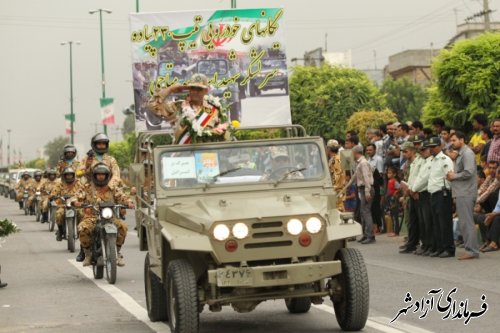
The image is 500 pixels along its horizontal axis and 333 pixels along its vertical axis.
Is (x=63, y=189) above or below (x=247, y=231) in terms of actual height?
→ above

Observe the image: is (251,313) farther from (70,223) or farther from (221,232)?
(70,223)

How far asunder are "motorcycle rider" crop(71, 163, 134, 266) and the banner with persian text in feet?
26.5

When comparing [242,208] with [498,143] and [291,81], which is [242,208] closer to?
[498,143]

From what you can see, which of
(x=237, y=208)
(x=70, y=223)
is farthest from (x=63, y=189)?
(x=237, y=208)

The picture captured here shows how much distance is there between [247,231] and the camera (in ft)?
32.4

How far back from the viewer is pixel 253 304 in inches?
397

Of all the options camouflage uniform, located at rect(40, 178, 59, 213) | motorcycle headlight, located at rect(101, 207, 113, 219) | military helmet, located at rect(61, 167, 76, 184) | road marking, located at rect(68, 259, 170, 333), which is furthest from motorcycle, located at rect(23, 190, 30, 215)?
motorcycle headlight, located at rect(101, 207, 113, 219)

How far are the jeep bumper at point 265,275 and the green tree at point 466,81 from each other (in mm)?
15280

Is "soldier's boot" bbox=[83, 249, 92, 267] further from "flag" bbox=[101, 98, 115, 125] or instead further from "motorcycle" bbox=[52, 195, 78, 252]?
"flag" bbox=[101, 98, 115, 125]

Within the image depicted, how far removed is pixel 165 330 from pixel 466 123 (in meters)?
15.0

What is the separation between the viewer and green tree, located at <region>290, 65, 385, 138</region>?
40000 millimetres

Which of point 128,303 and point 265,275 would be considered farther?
point 128,303

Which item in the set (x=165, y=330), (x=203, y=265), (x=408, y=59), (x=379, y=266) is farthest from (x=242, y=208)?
(x=408, y=59)

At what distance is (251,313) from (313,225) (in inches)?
97.9
